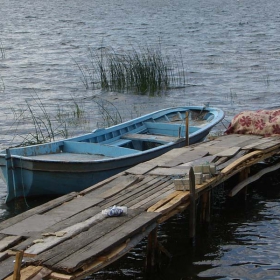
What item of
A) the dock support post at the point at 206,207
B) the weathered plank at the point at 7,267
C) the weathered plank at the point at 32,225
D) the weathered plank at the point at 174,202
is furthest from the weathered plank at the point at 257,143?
the weathered plank at the point at 7,267

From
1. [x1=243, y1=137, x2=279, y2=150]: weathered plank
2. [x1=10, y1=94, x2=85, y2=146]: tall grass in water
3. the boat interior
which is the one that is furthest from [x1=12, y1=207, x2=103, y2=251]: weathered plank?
[x1=10, y1=94, x2=85, y2=146]: tall grass in water

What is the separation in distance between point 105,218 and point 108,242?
31.1 inches

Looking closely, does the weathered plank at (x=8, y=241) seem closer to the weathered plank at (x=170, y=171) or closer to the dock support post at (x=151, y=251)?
the dock support post at (x=151, y=251)

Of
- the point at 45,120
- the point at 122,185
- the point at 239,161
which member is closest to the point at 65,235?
the point at 122,185

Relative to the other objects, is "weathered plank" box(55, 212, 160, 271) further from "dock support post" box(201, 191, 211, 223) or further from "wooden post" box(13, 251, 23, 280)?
"dock support post" box(201, 191, 211, 223)

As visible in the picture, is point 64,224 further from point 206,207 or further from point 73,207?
point 206,207

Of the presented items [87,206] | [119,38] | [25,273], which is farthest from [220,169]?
[119,38]

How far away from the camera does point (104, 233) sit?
24.7 feet

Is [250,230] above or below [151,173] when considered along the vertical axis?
below

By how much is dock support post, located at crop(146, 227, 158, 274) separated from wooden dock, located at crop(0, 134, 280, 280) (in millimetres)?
12

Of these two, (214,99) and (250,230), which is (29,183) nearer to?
(250,230)

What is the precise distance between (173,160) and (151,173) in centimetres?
77

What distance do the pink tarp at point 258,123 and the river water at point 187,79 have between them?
0.82 m

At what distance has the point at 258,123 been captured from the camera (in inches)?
485
